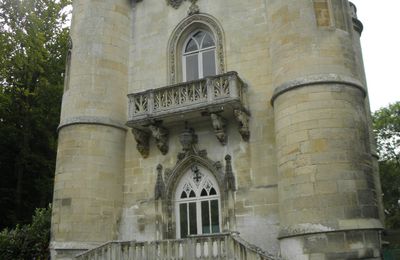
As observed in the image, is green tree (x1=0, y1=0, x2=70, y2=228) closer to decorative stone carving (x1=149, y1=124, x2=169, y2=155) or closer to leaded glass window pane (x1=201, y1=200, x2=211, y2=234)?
decorative stone carving (x1=149, y1=124, x2=169, y2=155)

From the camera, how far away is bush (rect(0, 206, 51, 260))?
15.5m

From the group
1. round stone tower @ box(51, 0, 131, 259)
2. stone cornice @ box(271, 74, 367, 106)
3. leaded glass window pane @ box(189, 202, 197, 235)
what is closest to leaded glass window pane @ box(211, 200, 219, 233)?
leaded glass window pane @ box(189, 202, 197, 235)

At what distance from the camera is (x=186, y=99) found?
1271 cm

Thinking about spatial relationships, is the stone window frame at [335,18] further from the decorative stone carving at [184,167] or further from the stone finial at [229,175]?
the decorative stone carving at [184,167]

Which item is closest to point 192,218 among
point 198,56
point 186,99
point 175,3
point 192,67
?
point 186,99

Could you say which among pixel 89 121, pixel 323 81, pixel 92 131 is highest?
pixel 89 121

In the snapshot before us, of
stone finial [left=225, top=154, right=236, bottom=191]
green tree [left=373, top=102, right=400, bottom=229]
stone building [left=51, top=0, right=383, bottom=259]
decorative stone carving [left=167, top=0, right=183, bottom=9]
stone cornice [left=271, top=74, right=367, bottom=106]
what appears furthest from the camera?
green tree [left=373, top=102, right=400, bottom=229]

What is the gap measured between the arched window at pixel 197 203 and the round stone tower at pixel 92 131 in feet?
6.86

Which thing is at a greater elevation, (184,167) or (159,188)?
(184,167)

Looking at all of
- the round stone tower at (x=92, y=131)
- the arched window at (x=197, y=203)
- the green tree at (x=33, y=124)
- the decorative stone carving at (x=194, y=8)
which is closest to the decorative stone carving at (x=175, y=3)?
the decorative stone carving at (x=194, y=8)

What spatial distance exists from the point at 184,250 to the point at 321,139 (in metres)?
4.19

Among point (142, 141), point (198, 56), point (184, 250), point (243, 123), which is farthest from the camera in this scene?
point (198, 56)

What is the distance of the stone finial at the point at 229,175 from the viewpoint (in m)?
12.3

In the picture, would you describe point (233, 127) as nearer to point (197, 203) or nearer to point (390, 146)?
point (197, 203)
